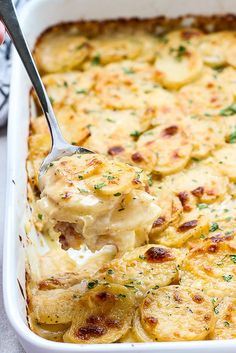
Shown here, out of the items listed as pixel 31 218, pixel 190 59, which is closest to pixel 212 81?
pixel 190 59

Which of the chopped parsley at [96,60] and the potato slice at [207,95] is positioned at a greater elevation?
the chopped parsley at [96,60]

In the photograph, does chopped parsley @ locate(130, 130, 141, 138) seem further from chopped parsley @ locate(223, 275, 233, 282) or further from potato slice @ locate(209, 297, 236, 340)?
potato slice @ locate(209, 297, 236, 340)

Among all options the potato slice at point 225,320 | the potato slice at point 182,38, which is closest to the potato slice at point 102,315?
the potato slice at point 225,320

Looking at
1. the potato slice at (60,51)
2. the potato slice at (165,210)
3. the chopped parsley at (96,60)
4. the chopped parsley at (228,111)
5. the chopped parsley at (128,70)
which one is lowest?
the chopped parsley at (228,111)

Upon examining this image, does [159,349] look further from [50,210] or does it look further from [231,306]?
[50,210]

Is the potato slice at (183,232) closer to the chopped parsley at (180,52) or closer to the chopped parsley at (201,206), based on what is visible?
the chopped parsley at (201,206)

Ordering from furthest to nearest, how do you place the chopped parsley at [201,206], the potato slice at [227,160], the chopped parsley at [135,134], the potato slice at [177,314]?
1. the chopped parsley at [135,134]
2. the potato slice at [227,160]
3. the chopped parsley at [201,206]
4. the potato slice at [177,314]

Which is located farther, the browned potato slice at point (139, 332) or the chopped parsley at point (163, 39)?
the chopped parsley at point (163, 39)

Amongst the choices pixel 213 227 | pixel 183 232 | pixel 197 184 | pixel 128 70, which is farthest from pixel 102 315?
pixel 128 70
